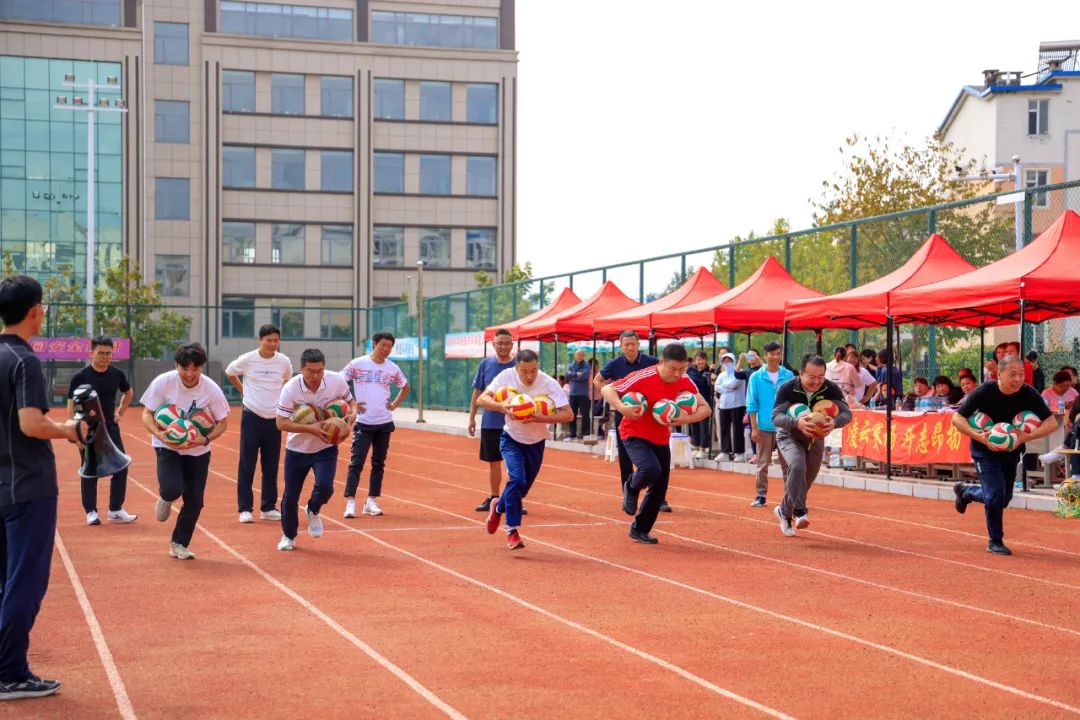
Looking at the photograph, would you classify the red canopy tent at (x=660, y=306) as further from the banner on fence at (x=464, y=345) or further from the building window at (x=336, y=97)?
the building window at (x=336, y=97)

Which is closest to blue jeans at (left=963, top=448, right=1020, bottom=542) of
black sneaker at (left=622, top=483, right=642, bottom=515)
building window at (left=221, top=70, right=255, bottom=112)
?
black sneaker at (left=622, top=483, right=642, bottom=515)

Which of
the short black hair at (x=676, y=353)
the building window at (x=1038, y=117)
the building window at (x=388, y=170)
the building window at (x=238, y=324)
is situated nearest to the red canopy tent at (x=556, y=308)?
the short black hair at (x=676, y=353)

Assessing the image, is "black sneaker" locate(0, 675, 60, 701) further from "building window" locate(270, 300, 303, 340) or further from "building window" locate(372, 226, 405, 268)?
"building window" locate(372, 226, 405, 268)

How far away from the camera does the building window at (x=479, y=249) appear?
70.2 metres

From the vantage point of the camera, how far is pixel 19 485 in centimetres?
622

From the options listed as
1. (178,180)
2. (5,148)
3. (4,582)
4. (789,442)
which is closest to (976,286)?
(789,442)

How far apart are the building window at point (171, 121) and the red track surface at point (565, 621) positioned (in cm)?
5474

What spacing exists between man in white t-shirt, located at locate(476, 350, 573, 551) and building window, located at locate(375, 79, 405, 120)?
58793 mm

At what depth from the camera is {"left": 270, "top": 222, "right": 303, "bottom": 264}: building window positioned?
222 feet

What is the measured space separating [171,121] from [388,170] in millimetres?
10998

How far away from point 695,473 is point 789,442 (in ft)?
29.3

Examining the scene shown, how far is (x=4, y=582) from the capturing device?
20.9 ft

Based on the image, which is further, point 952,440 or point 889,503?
point 952,440

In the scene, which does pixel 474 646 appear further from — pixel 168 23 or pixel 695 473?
pixel 168 23
